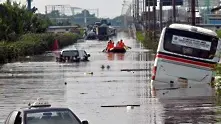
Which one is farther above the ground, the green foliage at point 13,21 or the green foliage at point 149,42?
the green foliage at point 13,21

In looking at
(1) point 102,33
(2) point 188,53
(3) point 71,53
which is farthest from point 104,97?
(1) point 102,33

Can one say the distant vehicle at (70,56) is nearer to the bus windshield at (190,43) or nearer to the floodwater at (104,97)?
the floodwater at (104,97)

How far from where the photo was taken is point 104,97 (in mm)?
26141

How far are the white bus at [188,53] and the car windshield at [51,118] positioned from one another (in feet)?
52.3

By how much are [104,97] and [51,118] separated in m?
12.6

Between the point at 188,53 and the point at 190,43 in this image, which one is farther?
the point at 188,53

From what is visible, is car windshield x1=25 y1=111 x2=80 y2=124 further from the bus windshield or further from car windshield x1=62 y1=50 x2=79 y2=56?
car windshield x1=62 y1=50 x2=79 y2=56

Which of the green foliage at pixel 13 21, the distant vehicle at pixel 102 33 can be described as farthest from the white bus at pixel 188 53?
the distant vehicle at pixel 102 33

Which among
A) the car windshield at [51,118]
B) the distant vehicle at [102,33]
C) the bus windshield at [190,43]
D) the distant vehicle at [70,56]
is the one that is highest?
the bus windshield at [190,43]

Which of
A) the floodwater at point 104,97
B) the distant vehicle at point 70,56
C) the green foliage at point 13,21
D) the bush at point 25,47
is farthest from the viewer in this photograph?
the green foliage at point 13,21

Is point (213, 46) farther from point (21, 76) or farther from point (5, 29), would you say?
point (5, 29)

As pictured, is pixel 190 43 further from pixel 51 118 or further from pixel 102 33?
pixel 102 33

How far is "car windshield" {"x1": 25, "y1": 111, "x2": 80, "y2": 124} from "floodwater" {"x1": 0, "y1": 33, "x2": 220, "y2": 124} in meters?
5.09

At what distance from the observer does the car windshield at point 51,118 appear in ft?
44.4
